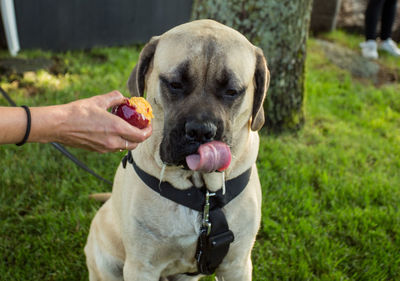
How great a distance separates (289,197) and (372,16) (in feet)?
13.5

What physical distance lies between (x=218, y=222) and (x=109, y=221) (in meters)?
0.71

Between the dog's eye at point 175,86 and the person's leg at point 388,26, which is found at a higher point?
the dog's eye at point 175,86

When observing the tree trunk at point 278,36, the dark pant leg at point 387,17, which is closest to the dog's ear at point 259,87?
the tree trunk at point 278,36

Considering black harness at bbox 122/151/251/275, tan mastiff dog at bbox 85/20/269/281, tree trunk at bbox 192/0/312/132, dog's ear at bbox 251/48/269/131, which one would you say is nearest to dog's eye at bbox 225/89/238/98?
tan mastiff dog at bbox 85/20/269/281

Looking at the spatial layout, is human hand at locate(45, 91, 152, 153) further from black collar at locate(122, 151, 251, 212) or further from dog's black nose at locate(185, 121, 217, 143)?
black collar at locate(122, 151, 251, 212)

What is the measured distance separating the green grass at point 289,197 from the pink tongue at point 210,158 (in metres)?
1.25

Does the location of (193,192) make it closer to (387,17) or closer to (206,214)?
(206,214)

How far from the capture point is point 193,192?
1967mm

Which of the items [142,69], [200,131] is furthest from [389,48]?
[200,131]

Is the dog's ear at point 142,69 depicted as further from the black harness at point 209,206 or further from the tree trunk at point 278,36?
the tree trunk at point 278,36

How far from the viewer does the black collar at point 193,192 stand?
194 cm

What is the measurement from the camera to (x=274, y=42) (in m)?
3.90

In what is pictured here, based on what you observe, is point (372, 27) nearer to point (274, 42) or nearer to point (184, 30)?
point (274, 42)

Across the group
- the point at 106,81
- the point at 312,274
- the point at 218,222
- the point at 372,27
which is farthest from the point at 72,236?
the point at 372,27
